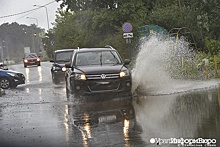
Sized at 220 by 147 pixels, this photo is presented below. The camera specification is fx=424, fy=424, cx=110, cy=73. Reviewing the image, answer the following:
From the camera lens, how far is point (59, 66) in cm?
2106

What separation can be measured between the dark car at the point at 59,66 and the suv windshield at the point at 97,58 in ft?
22.9

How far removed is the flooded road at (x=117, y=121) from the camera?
23.4 feet

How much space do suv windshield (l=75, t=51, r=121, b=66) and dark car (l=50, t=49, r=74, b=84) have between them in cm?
698

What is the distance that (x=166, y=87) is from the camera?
578 inches

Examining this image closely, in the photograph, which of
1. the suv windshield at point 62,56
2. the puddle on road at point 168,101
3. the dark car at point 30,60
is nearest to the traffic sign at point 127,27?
the suv windshield at point 62,56

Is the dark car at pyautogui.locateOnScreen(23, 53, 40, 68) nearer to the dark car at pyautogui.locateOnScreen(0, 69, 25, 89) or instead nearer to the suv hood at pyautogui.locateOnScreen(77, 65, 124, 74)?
the dark car at pyautogui.locateOnScreen(0, 69, 25, 89)

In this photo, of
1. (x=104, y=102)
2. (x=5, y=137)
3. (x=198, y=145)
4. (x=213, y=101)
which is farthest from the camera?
(x=104, y=102)

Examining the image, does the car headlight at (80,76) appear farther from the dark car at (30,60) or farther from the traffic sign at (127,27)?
the dark car at (30,60)

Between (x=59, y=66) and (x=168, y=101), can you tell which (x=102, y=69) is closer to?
(x=168, y=101)

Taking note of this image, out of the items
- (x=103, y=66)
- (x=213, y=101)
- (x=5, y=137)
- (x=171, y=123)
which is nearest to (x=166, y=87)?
(x=103, y=66)

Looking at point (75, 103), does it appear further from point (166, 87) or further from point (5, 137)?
point (5, 137)

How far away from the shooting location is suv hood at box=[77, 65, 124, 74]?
1225 cm

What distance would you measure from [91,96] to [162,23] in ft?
59.4

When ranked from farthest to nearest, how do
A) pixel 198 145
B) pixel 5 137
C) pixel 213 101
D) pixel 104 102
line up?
pixel 104 102
pixel 213 101
pixel 5 137
pixel 198 145
